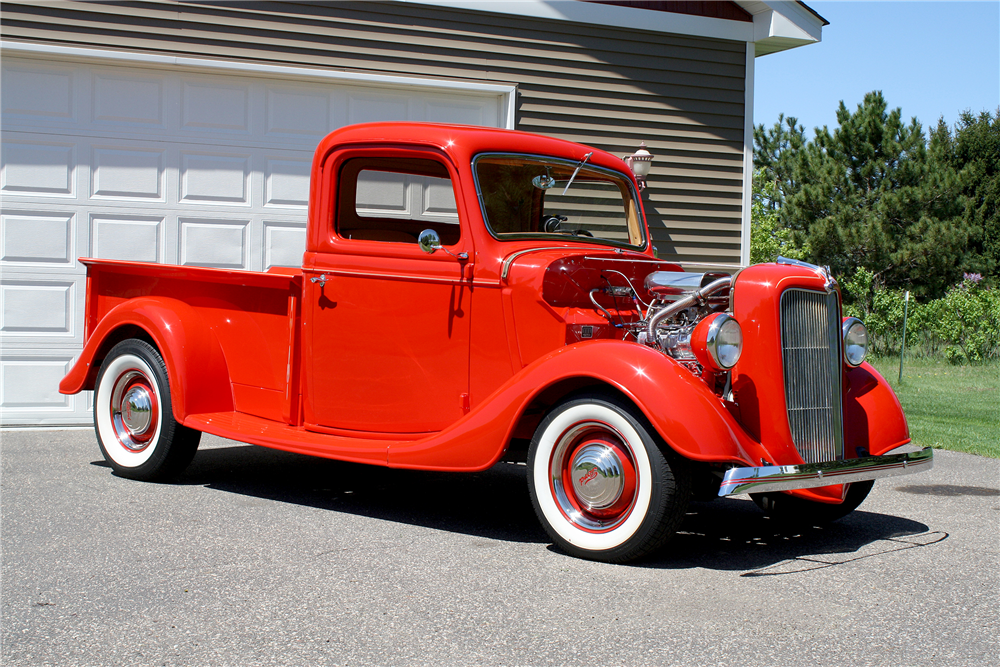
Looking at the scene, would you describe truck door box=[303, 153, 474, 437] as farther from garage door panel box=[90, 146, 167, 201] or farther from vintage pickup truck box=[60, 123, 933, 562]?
garage door panel box=[90, 146, 167, 201]

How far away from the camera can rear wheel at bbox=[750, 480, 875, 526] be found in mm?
4465

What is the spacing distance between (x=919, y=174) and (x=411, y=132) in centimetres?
2543

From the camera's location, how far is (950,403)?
10195 millimetres

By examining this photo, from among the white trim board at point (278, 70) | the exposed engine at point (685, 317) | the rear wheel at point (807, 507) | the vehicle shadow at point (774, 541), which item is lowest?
the vehicle shadow at point (774, 541)

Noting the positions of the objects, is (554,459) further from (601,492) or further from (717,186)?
(717,186)

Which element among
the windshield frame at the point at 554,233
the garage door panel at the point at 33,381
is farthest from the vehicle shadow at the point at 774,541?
the garage door panel at the point at 33,381

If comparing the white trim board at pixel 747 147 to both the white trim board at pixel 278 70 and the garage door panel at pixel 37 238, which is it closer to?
the white trim board at pixel 278 70

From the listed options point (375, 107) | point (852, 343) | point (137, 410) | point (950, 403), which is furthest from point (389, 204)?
point (950, 403)

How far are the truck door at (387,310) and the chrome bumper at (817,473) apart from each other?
Result: 1518 millimetres

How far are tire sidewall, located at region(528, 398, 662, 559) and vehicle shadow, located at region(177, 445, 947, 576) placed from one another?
0.18 meters

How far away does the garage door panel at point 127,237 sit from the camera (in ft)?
24.2

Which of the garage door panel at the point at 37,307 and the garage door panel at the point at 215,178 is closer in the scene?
the garage door panel at the point at 37,307

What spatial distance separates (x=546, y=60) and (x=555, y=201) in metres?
3.77

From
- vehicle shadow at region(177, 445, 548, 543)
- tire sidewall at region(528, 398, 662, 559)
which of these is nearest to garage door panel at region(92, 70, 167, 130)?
vehicle shadow at region(177, 445, 548, 543)
